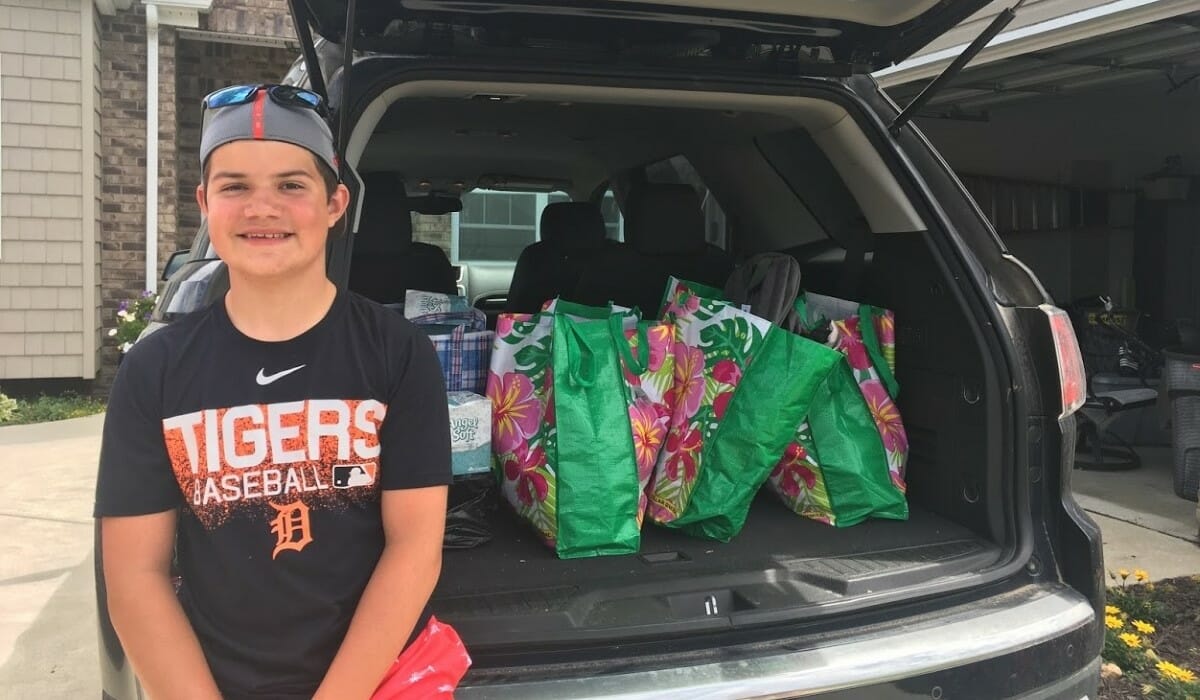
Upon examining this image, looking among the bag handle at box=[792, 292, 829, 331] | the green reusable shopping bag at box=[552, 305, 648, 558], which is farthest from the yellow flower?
the green reusable shopping bag at box=[552, 305, 648, 558]

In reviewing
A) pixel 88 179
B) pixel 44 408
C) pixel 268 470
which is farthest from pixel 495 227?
pixel 268 470

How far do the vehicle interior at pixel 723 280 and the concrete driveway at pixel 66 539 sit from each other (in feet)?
5.08

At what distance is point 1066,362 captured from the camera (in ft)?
6.72

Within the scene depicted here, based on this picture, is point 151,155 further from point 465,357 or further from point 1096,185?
point 1096,185

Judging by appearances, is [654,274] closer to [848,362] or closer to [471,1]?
[848,362]

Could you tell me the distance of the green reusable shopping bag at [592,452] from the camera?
2.09 m

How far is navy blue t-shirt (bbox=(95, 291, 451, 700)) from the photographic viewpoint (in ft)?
4.43

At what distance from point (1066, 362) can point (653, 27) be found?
1.17 metres

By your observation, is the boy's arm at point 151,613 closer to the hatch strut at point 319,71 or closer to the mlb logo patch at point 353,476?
the mlb logo patch at point 353,476

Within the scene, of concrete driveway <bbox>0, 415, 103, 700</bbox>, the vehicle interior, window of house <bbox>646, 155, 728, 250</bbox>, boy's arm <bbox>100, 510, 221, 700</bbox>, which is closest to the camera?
boy's arm <bbox>100, 510, 221, 700</bbox>

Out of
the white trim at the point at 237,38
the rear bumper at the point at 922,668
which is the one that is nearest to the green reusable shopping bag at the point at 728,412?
the rear bumper at the point at 922,668

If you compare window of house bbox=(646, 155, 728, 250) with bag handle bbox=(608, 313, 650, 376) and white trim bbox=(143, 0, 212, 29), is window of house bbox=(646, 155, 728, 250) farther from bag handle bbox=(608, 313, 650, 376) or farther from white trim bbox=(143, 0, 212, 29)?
white trim bbox=(143, 0, 212, 29)

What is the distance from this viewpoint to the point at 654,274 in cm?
332

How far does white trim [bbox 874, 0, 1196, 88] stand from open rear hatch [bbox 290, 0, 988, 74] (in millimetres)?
2399
